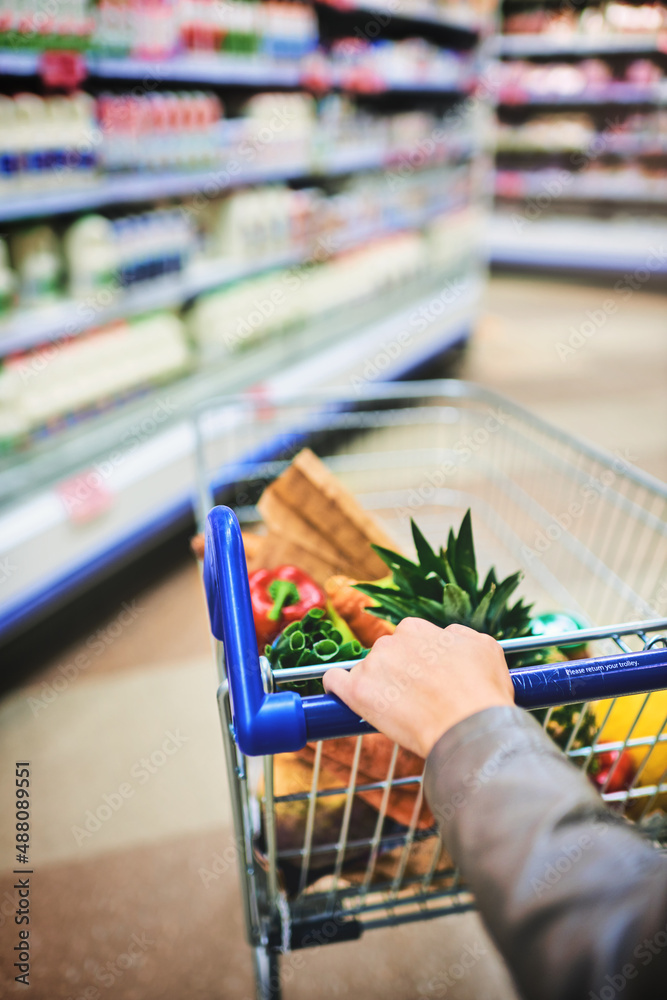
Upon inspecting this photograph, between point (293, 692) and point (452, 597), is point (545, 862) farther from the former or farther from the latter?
point (452, 597)

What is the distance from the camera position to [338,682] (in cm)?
71

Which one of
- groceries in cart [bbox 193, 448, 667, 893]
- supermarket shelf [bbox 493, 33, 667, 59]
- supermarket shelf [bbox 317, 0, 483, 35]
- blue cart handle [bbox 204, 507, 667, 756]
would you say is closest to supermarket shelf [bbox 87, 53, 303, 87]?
supermarket shelf [bbox 317, 0, 483, 35]

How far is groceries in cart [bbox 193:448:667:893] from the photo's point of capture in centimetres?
96

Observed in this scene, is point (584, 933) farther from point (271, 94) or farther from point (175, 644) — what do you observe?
point (271, 94)

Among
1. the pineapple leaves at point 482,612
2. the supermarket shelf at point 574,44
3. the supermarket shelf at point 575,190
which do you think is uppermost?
the supermarket shelf at point 574,44

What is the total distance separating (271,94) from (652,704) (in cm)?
317

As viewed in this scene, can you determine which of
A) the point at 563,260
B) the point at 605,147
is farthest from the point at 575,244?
the point at 605,147

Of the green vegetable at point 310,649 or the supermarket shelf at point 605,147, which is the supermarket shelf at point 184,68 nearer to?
the green vegetable at point 310,649

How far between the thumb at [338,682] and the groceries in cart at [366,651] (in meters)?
0.13

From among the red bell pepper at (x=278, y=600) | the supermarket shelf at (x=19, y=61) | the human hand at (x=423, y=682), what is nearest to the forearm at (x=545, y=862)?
the human hand at (x=423, y=682)

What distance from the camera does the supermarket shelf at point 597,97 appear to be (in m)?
6.46

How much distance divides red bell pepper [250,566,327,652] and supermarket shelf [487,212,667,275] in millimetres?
6999

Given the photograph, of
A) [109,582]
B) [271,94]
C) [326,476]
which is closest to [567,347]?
[271,94]

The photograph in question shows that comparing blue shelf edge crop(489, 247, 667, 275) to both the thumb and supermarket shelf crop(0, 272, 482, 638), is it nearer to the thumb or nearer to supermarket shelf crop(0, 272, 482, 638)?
supermarket shelf crop(0, 272, 482, 638)
